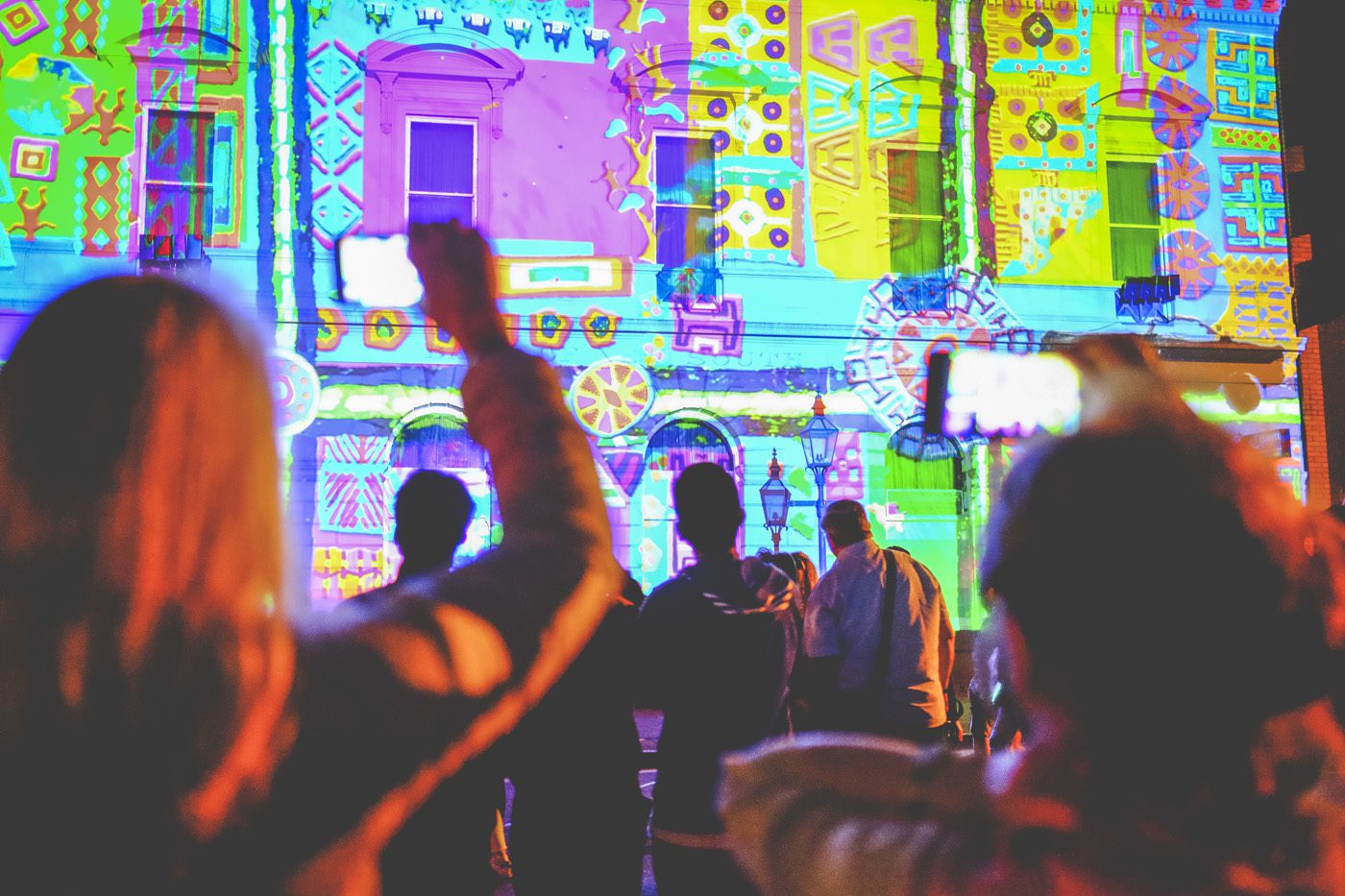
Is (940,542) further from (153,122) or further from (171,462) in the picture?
(171,462)

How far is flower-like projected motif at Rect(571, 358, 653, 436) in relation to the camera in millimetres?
14992

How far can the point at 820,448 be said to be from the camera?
14.6 meters

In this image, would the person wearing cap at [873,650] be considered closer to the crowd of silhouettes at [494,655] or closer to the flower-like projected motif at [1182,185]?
the crowd of silhouettes at [494,655]

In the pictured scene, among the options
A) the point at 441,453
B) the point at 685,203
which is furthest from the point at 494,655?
the point at 685,203

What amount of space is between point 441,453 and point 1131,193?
1156cm

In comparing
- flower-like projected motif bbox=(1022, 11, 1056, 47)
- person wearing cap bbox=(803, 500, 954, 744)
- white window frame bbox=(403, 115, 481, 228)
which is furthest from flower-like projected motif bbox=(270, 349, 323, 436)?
flower-like projected motif bbox=(1022, 11, 1056, 47)

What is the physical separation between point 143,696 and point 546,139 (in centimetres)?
1535

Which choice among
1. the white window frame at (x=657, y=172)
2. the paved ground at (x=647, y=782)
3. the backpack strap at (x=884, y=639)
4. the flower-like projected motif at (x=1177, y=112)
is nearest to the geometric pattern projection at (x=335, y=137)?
the white window frame at (x=657, y=172)

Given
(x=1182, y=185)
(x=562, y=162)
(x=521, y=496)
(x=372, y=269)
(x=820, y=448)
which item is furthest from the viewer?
(x=1182, y=185)

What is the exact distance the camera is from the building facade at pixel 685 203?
1445cm

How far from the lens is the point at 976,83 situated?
1656cm

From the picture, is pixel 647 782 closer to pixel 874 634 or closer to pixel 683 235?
pixel 874 634

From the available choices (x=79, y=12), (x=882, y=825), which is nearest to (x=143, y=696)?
(x=882, y=825)

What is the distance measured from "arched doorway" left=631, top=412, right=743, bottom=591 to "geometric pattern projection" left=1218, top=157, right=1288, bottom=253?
29.6ft
